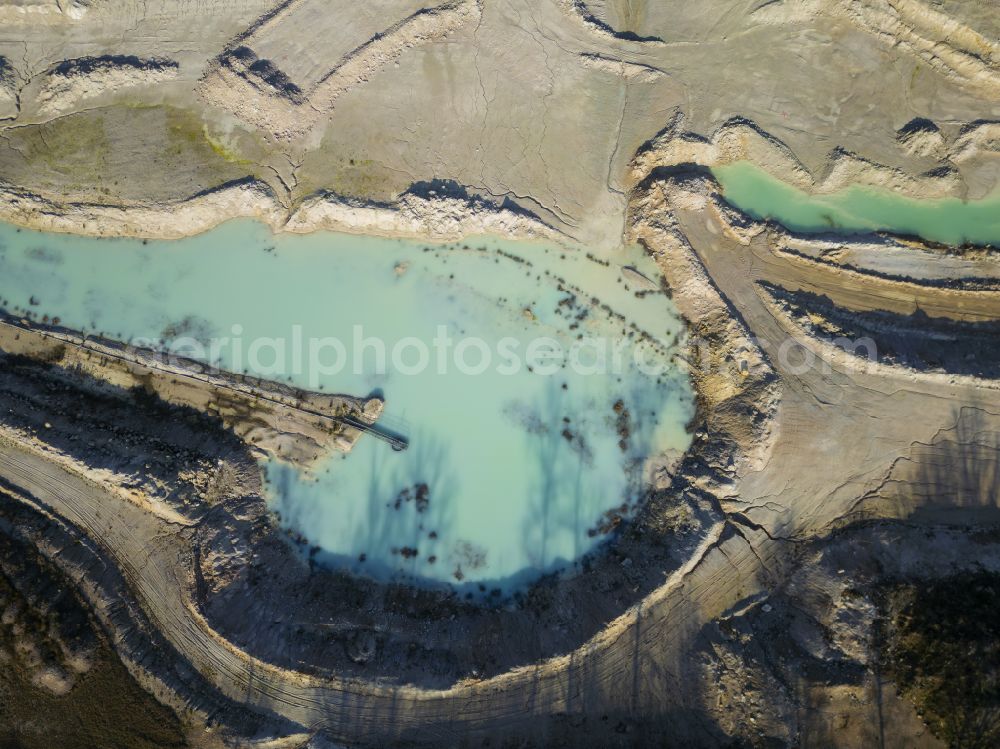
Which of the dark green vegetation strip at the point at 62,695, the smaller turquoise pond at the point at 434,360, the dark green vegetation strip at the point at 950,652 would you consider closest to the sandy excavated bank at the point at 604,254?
the dark green vegetation strip at the point at 950,652

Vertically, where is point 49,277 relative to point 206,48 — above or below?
below

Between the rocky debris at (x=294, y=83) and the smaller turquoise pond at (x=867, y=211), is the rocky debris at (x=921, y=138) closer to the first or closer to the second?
the smaller turquoise pond at (x=867, y=211)

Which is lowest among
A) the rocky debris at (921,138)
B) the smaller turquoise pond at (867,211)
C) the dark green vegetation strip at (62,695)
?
the dark green vegetation strip at (62,695)

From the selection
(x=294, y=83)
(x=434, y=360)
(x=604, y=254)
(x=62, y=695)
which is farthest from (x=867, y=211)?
(x=62, y=695)

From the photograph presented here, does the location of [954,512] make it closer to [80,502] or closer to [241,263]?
[241,263]

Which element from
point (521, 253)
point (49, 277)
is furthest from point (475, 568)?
point (49, 277)

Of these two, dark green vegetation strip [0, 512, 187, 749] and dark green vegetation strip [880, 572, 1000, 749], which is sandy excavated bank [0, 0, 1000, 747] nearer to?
dark green vegetation strip [880, 572, 1000, 749]
